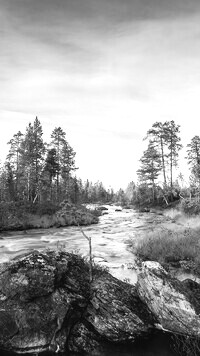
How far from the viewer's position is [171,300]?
5680 mm

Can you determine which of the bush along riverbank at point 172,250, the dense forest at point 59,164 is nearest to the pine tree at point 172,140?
the dense forest at point 59,164

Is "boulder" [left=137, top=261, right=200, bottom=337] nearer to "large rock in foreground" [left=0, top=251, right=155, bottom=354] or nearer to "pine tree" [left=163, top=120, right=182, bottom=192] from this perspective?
"large rock in foreground" [left=0, top=251, right=155, bottom=354]

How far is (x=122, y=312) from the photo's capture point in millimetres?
5742

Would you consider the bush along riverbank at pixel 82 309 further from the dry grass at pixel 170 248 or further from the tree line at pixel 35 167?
the tree line at pixel 35 167

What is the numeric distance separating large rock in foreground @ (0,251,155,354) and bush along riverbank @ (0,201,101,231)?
1503 cm

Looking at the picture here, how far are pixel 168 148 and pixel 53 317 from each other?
→ 36.2 metres

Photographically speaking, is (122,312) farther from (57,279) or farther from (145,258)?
(145,258)

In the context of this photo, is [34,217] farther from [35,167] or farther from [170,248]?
[170,248]

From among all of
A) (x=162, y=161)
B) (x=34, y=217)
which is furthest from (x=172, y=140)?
(x=34, y=217)

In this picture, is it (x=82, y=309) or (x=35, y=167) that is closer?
(x=82, y=309)

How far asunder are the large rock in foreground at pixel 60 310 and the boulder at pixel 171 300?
328mm

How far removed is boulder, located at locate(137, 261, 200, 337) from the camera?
541 centimetres

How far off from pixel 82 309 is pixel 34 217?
20692 millimetres

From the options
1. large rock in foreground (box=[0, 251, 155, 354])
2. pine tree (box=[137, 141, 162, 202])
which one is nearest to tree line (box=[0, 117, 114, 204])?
pine tree (box=[137, 141, 162, 202])
